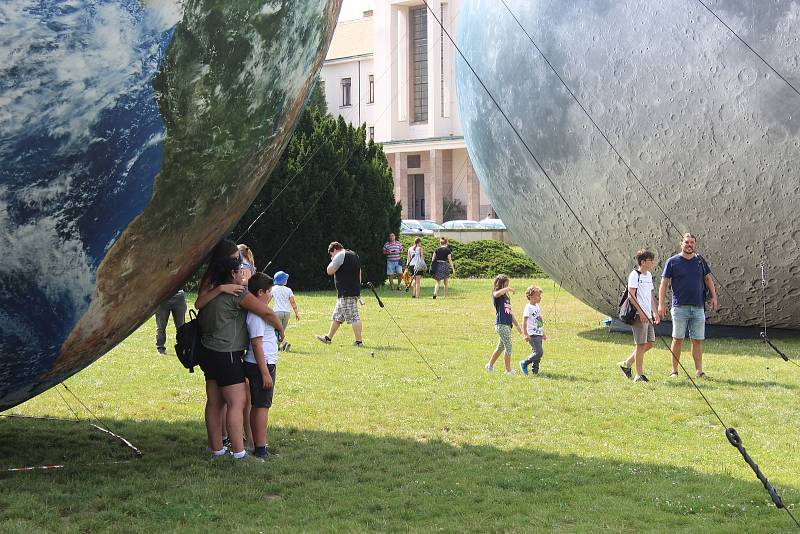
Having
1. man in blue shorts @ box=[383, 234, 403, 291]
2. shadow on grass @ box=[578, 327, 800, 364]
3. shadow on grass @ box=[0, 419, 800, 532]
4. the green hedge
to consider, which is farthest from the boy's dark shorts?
the green hedge

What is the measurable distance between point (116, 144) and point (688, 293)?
720 centimetres

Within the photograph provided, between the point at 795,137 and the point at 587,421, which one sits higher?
the point at 795,137

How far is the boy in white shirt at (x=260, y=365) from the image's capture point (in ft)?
23.3

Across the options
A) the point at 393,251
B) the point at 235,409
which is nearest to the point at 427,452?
the point at 235,409

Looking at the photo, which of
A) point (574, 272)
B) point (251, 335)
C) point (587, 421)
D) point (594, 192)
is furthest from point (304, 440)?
point (574, 272)

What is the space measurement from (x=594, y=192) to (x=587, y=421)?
4.05 meters

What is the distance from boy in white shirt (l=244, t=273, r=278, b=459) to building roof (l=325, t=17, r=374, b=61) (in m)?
64.0

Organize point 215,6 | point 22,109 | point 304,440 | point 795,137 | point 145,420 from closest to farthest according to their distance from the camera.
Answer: point 22,109
point 215,6
point 304,440
point 145,420
point 795,137

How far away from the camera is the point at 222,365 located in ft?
23.0

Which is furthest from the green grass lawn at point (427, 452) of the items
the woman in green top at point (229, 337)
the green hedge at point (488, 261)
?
the green hedge at point (488, 261)

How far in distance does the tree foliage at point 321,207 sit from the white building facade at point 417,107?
36662 millimetres

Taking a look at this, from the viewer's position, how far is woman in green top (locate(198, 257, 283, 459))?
22.9 ft

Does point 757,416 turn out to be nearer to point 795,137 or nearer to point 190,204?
point 795,137

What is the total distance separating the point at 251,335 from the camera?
711 centimetres
